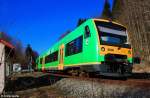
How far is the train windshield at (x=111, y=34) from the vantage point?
1526 cm

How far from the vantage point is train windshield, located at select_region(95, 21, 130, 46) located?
1526 centimetres

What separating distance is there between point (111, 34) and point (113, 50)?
104 centimetres

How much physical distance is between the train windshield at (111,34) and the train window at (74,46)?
194cm

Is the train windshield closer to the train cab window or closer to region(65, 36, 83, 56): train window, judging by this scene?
the train cab window

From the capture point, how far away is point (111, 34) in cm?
1570

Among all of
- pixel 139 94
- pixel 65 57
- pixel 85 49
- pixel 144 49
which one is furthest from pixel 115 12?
pixel 139 94

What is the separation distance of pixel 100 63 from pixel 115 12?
38.6 metres

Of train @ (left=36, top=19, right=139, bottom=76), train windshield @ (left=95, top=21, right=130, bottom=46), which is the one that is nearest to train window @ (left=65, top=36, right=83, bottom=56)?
train @ (left=36, top=19, right=139, bottom=76)

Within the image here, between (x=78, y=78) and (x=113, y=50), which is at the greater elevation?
(x=113, y=50)

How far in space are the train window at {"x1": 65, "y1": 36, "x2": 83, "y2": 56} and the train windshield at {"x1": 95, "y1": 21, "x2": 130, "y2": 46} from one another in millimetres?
1938

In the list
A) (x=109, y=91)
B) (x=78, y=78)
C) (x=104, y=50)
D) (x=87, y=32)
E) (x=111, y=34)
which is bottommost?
(x=109, y=91)

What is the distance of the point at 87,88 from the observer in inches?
507

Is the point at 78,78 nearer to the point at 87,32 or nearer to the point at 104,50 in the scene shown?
the point at 87,32

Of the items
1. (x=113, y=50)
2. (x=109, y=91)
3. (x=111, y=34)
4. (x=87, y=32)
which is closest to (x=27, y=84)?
(x=87, y=32)
